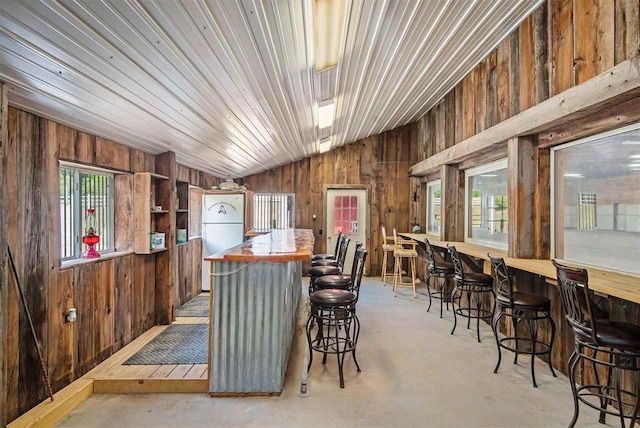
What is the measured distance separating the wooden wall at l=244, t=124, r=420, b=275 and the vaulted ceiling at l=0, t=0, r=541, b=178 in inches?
101

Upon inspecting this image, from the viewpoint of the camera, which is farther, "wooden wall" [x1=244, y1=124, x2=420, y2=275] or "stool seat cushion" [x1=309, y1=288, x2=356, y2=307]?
"wooden wall" [x1=244, y1=124, x2=420, y2=275]

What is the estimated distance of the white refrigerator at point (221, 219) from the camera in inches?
228

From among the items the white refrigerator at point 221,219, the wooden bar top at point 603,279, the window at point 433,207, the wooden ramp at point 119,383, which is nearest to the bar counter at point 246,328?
the wooden ramp at point 119,383

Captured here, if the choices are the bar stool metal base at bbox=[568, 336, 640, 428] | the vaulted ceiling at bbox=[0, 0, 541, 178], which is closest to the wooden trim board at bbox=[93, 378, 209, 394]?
the vaulted ceiling at bbox=[0, 0, 541, 178]

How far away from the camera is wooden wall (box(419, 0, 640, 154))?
7.63 ft

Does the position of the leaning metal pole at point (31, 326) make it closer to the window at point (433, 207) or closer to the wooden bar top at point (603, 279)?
the wooden bar top at point (603, 279)

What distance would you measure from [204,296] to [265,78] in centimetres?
414

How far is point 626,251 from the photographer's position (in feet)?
8.44

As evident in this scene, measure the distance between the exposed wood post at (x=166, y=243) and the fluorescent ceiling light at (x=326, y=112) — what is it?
1.85m

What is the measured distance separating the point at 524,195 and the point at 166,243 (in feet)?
12.9

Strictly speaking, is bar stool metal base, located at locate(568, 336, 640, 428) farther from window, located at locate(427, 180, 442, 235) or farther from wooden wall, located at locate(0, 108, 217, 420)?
window, located at locate(427, 180, 442, 235)

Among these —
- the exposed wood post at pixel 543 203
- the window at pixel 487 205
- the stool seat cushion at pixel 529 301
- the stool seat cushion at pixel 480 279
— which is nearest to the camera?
the stool seat cushion at pixel 529 301

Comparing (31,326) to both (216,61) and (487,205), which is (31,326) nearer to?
(216,61)

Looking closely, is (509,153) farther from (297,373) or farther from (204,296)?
(204,296)
